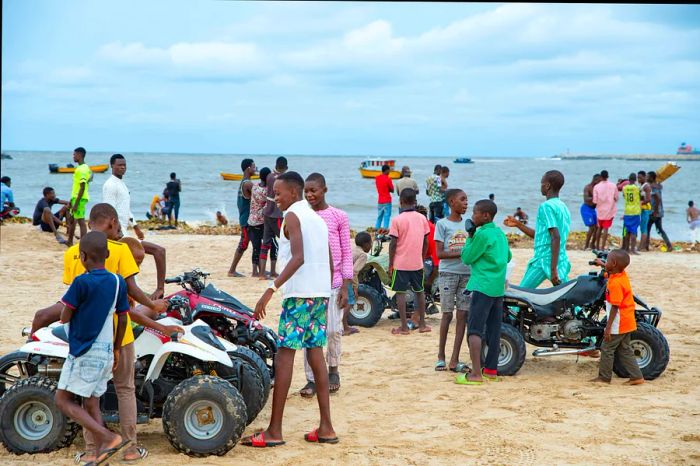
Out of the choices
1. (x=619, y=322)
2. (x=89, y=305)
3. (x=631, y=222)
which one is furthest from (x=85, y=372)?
(x=631, y=222)

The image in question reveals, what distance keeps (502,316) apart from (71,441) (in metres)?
4.02

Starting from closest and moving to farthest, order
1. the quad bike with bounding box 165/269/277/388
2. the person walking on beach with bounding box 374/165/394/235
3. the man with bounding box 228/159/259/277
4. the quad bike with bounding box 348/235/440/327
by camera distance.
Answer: the quad bike with bounding box 165/269/277/388 → the quad bike with bounding box 348/235/440/327 → the man with bounding box 228/159/259/277 → the person walking on beach with bounding box 374/165/394/235

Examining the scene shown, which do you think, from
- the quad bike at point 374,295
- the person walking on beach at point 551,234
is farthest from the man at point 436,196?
the person walking on beach at point 551,234

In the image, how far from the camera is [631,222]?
54.7 ft

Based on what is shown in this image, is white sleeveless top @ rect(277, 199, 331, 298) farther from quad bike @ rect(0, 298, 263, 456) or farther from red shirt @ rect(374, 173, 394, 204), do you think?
red shirt @ rect(374, 173, 394, 204)

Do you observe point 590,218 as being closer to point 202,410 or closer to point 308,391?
point 308,391

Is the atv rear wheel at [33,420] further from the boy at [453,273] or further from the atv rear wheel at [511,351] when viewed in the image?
the atv rear wheel at [511,351]

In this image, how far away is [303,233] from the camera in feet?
17.1

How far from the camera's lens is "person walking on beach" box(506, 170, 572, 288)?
7434mm

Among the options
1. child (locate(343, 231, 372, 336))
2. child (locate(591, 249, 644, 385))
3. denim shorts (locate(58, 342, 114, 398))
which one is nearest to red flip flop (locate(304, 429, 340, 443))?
denim shorts (locate(58, 342, 114, 398))

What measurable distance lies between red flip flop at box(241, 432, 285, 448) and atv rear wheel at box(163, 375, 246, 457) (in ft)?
0.77

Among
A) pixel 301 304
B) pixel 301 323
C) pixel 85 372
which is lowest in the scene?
pixel 85 372

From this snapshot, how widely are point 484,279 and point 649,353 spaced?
1.80 metres

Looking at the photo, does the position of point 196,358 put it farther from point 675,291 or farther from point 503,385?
point 675,291
